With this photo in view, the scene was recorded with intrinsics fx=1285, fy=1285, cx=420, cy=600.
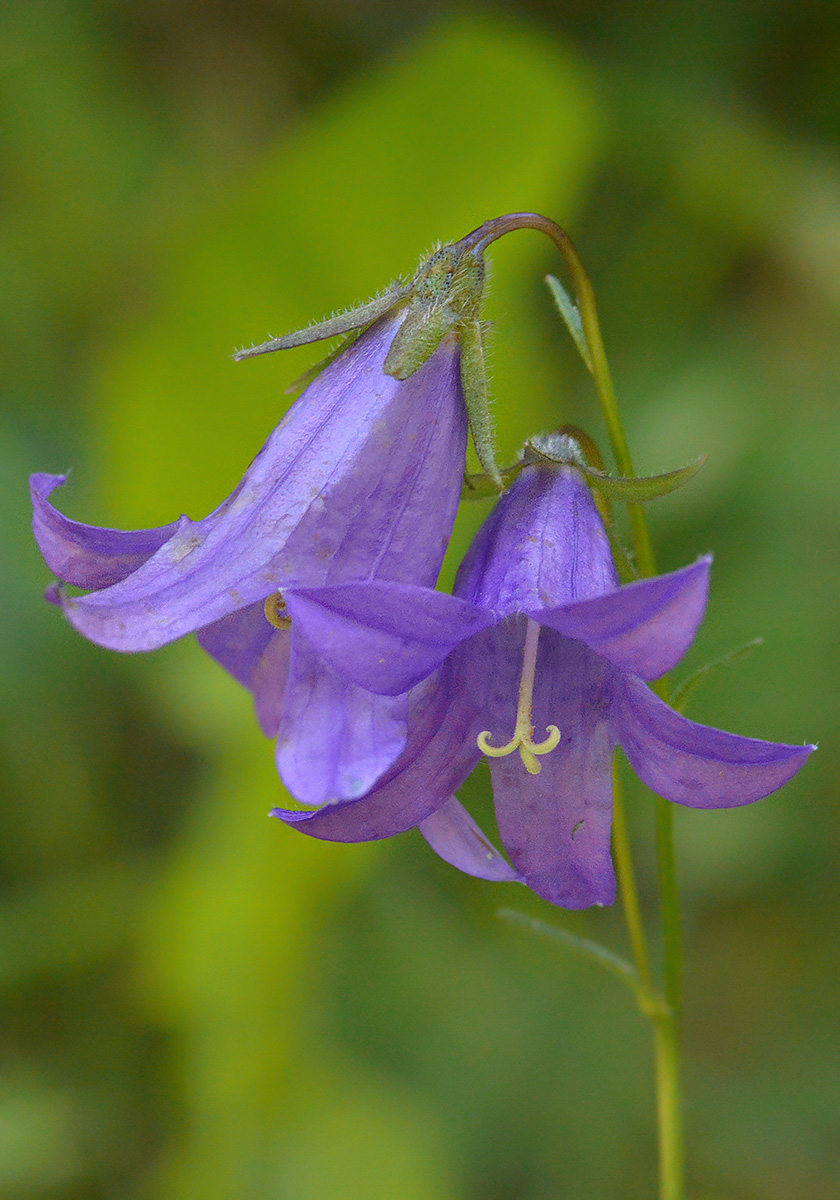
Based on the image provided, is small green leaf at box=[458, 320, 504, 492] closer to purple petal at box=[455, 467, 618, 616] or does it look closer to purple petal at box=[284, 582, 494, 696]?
purple petal at box=[455, 467, 618, 616]

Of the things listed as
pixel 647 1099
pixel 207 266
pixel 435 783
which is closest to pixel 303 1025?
pixel 647 1099

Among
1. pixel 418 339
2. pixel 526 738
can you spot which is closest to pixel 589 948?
pixel 526 738

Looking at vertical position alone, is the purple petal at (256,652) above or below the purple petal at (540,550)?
below

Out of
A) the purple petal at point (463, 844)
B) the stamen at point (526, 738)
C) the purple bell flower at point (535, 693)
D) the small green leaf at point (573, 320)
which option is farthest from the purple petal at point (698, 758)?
the small green leaf at point (573, 320)

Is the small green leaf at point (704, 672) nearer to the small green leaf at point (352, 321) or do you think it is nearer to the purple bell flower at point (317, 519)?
the purple bell flower at point (317, 519)

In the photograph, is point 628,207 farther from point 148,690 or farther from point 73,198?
point 148,690

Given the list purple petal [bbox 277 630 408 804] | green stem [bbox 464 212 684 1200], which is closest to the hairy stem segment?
green stem [bbox 464 212 684 1200]

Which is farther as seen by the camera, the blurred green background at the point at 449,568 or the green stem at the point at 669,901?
the blurred green background at the point at 449,568

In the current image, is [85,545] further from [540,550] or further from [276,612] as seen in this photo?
[540,550]
